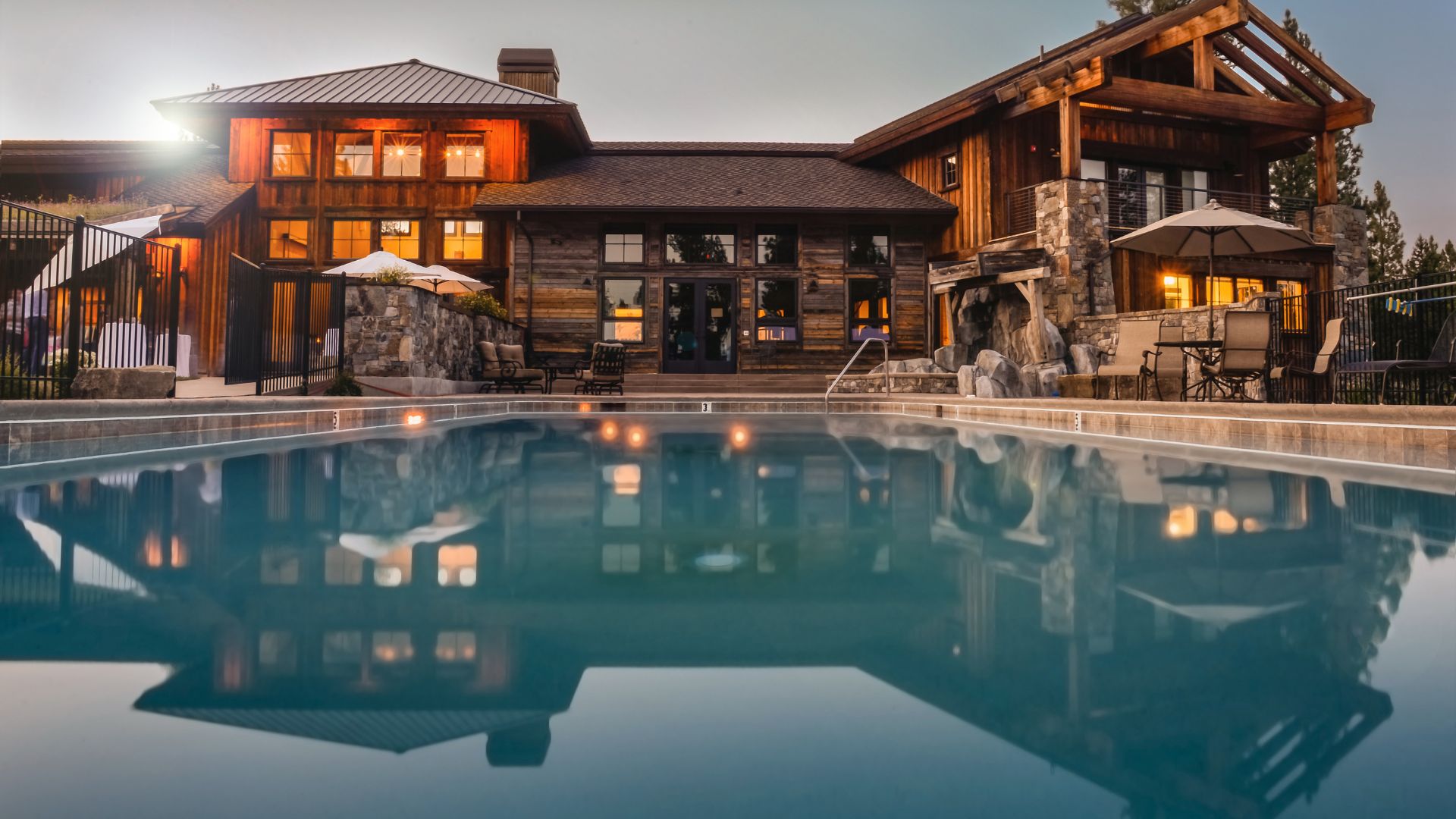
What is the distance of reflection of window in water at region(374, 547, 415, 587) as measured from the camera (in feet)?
7.03

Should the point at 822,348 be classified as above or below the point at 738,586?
above

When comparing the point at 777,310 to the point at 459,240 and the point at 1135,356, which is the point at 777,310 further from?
the point at 1135,356

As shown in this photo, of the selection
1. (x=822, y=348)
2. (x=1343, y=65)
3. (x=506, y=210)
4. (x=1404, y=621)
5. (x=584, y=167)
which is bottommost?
(x=1404, y=621)

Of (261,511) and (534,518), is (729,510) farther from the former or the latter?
(261,511)

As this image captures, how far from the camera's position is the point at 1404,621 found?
180cm

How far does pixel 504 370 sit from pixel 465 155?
7.38 m

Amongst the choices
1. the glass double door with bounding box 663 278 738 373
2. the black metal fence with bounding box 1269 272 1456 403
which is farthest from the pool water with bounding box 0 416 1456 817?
the glass double door with bounding box 663 278 738 373

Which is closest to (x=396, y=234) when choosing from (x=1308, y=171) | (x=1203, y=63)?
(x=1203, y=63)

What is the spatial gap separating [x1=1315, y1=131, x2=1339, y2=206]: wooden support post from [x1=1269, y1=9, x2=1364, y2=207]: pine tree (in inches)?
334

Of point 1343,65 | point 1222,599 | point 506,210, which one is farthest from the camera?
point 1343,65

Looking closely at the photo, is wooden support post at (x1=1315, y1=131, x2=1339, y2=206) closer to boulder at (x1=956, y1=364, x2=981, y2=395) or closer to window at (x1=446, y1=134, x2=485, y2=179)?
boulder at (x1=956, y1=364, x2=981, y2=395)

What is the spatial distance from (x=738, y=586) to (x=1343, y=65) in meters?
→ 39.2

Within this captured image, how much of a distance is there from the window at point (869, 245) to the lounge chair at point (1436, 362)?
1163 cm

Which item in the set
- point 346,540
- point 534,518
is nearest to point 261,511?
point 346,540
